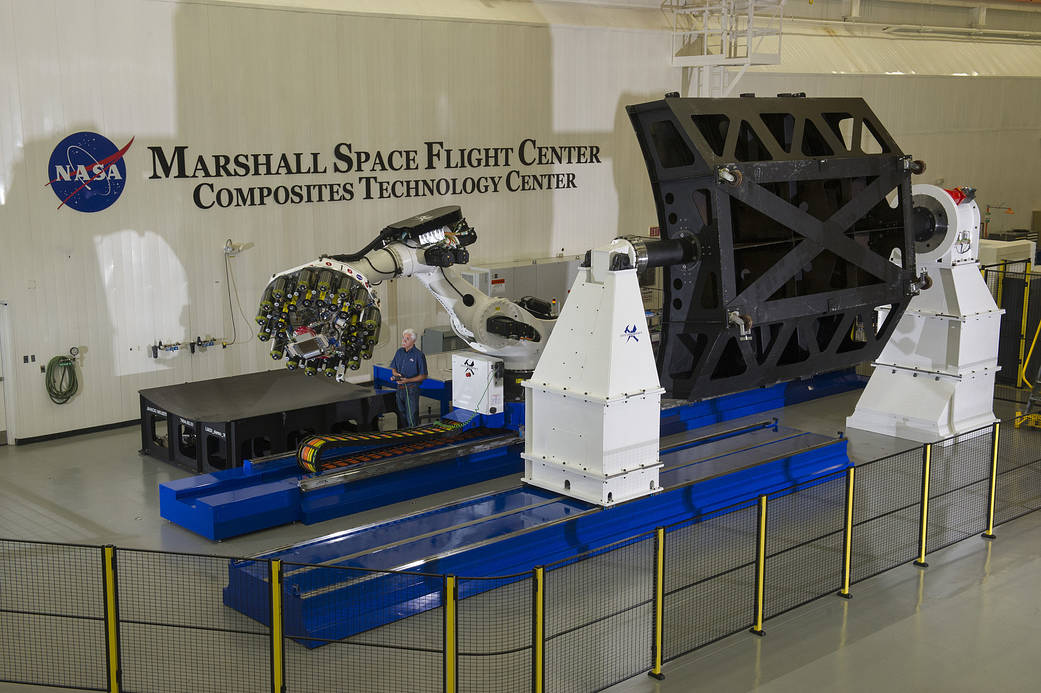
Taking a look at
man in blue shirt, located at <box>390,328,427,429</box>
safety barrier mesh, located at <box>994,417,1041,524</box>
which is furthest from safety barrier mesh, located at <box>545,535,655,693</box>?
safety barrier mesh, located at <box>994,417,1041,524</box>

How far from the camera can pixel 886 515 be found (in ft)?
34.9

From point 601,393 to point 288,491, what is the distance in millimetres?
3368

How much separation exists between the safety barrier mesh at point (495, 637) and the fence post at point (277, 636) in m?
1.17

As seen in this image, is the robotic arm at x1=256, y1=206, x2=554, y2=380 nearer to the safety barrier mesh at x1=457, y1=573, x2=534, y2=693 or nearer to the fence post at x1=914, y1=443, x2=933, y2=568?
the safety barrier mesh at x1=457, y1=573, x2=534, y2=693

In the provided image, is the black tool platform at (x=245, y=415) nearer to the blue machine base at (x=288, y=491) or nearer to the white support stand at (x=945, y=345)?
the blue machine base at (x=288, y=491)

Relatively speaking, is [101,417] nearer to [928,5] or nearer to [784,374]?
[784,374]

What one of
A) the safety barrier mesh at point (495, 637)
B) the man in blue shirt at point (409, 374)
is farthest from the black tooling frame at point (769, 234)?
the man in blue shirt at point (409, 374)

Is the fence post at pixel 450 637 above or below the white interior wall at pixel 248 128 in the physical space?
below

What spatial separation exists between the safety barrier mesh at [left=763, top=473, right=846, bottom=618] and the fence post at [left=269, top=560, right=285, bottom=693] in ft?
12.6

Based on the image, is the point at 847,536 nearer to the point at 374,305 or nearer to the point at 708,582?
the point at 708,582

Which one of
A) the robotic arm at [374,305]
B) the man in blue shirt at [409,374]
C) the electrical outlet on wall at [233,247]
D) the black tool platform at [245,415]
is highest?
the electrical outlet on wall at [233,247]

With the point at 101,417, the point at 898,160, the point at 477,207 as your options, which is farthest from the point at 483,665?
the point at 477,207

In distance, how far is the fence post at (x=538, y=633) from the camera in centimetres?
685

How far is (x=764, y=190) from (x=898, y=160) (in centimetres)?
211
